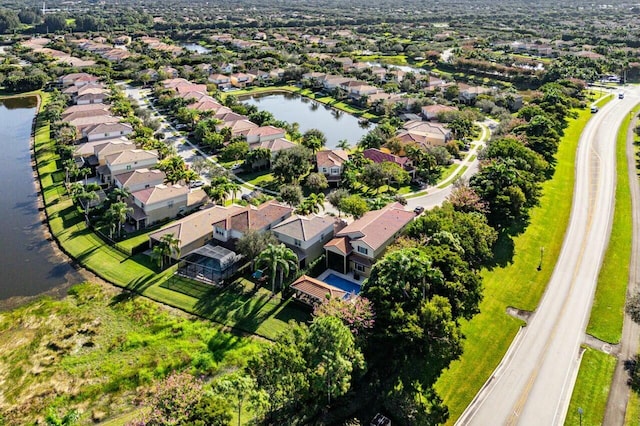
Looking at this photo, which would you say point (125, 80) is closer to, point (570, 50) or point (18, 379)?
point (18, 379)

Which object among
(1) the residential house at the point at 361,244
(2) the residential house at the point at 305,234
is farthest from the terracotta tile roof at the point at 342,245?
(2) the residential house at the point at 305,234

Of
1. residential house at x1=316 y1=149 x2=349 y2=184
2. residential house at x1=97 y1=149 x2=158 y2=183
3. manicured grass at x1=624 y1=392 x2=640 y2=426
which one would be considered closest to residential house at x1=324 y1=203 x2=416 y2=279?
residential house at x1=316 y1=149 x2=349 y2=184

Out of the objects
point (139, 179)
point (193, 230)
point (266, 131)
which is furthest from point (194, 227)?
point (266, 131)

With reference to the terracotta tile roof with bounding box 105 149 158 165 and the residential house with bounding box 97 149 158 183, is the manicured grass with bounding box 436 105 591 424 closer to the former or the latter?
the residential house with bounding box 97 149 158 183

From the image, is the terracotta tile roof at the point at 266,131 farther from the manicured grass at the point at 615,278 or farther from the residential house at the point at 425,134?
the manicured grass at the point at 615,278

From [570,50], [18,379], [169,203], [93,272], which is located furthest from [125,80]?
[570,50]

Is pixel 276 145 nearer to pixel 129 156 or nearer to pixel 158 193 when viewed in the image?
pixel 129 156
